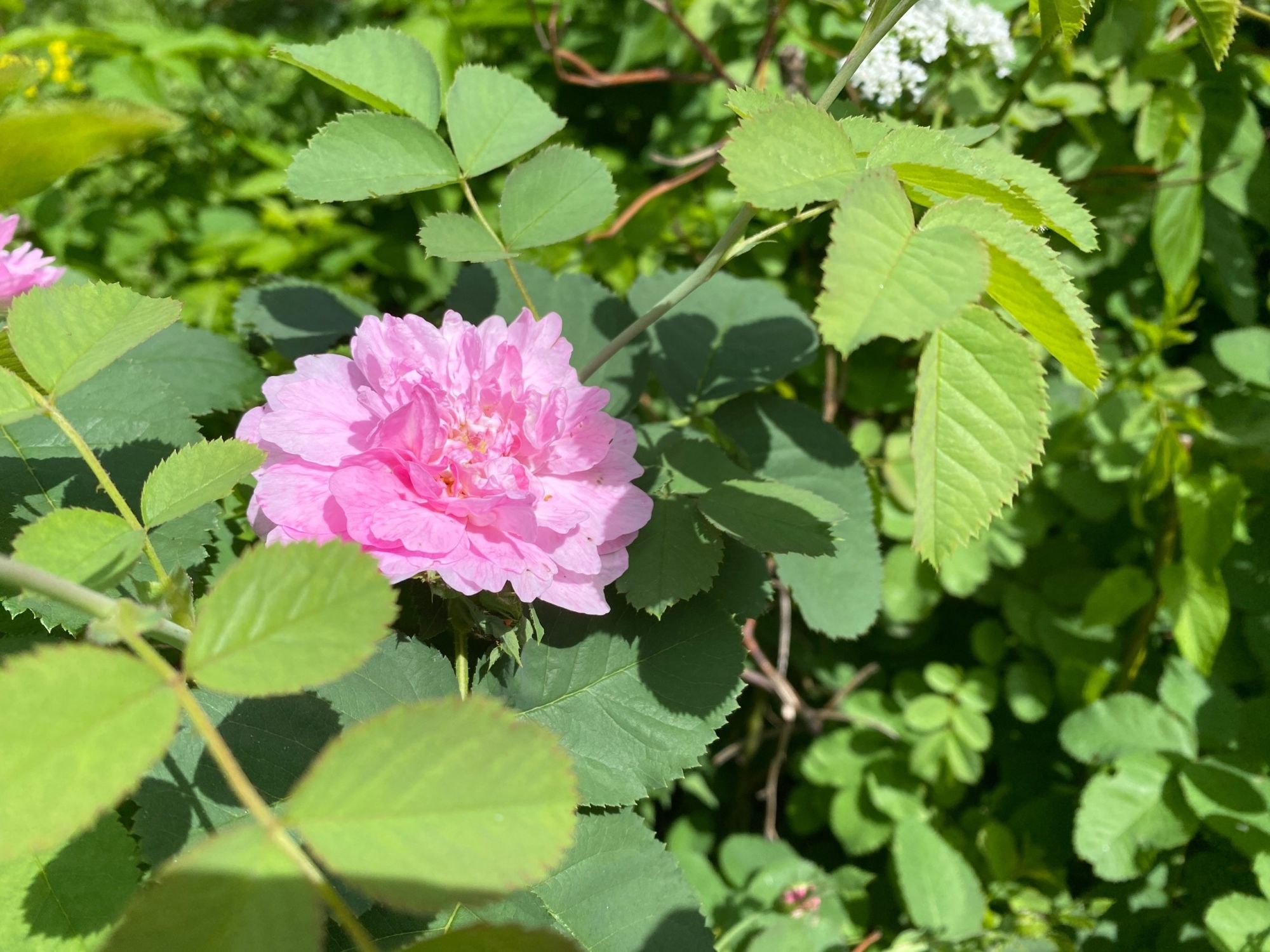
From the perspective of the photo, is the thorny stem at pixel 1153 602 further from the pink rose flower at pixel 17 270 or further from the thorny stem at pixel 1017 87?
the pink rose flower at pixel 17 270

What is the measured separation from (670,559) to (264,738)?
35 cm

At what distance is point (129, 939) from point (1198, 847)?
158cm

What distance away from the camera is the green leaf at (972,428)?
21.6 inches

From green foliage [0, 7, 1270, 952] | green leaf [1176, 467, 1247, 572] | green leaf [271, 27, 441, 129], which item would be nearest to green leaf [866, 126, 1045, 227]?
green foliage [0, 7, 1270, 952]

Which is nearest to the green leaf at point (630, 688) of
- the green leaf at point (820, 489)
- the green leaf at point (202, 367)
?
the green leaf at point (820, 489)

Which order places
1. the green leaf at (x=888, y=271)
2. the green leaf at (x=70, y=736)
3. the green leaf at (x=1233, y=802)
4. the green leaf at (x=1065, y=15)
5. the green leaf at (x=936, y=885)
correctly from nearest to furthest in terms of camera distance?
the green leaf at (x=70, y=736), the green leaf at (x=888, y=271), the green leaf at (x=1065, y=15), the green leaf at (x=1233, y=802), the green leaf at (x=936, y=885)

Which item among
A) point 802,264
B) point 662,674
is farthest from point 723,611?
point 802,264

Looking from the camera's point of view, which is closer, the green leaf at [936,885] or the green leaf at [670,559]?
the green leaf at [670,559]

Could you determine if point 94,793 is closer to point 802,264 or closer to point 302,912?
point 302,912

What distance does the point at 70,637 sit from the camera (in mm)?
781

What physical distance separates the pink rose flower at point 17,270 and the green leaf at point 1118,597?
57.0 inches

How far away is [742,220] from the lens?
0.70 metres

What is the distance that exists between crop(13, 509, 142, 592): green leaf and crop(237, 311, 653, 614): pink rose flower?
0.30 ft

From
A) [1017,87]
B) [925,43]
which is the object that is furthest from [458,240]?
[1017,87]
